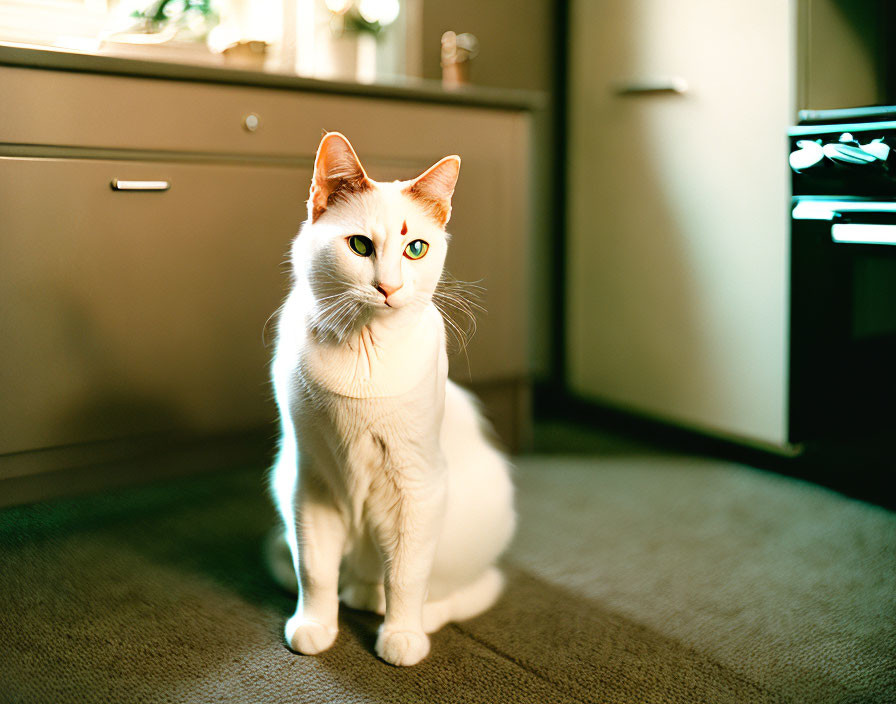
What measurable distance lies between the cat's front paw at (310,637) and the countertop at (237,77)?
1069 mm

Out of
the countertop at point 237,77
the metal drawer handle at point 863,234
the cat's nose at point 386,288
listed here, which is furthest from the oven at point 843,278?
the cat's nose at point 386,288

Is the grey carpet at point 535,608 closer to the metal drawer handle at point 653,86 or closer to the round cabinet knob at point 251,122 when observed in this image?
the round cabinet knob at point 251,122

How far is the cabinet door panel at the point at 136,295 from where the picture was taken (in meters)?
1.53

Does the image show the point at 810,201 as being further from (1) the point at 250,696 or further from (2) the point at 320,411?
(1) the point at 250,696

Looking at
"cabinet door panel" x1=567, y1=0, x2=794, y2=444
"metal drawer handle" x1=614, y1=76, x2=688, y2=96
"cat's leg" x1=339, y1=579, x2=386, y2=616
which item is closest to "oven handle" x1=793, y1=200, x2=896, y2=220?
"cabinet door panel" x1=567, y1=0, x2=794, y2=444

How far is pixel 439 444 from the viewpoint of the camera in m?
1.25

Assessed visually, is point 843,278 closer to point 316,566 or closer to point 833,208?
point 833,208

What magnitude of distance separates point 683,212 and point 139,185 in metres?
1.40

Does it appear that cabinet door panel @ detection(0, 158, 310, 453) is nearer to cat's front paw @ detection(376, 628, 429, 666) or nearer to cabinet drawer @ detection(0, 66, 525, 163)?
cabinet drawer @ detection(0, 66, 525, 163)

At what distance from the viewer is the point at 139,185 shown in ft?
5.32

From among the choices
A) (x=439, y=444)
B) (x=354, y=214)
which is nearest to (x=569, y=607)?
(x=439, y=444)

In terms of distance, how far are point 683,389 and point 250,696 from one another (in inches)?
60.4

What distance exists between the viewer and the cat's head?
41.7 inches

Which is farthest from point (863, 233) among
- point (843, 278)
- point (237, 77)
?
point (237, 77)
